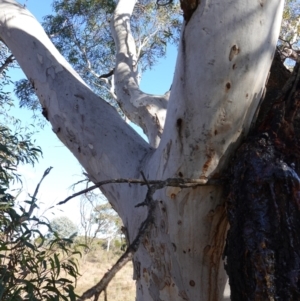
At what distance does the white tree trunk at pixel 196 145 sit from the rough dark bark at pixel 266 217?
91mm

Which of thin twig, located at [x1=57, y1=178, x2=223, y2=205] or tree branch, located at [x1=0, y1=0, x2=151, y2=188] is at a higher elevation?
tree branch, located at [x1=0, y1=0, x2=151, y2=188]

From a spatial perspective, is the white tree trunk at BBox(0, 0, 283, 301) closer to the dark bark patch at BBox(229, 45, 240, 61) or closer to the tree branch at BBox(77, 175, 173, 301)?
the dark bark patch at BBox(229, 45, 240, 61)

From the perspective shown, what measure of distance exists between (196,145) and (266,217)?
0.86ft

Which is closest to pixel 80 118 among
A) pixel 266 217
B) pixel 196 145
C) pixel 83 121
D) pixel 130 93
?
pixel 83 121

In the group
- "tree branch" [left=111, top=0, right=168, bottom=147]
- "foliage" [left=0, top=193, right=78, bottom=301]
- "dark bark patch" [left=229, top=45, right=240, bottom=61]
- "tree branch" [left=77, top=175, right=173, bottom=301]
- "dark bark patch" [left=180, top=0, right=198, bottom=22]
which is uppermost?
"tree branch" [left=111, top=0, right=168, bottom=147]

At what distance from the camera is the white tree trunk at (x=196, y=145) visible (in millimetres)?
1176

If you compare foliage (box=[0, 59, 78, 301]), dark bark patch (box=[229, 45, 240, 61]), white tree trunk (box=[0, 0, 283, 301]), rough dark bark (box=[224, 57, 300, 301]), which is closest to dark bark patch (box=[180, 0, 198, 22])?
white tree trunk (box=[0, 0, 283, 301])

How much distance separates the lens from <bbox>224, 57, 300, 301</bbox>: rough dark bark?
99 centimetres

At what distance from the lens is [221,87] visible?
1.17m

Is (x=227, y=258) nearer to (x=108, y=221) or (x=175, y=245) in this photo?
(x=175, y=245)

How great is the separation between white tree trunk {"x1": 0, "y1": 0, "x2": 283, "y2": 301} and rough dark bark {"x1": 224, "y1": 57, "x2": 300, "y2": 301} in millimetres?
91

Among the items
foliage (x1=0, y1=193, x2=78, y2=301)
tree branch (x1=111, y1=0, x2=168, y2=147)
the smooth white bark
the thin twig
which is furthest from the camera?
tree branch (x1=111, y1=0, x2=168, y2=147)

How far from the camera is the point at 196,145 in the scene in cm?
119

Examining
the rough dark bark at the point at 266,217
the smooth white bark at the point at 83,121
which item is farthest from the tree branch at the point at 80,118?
the rough dark bark at the point at 266,217
